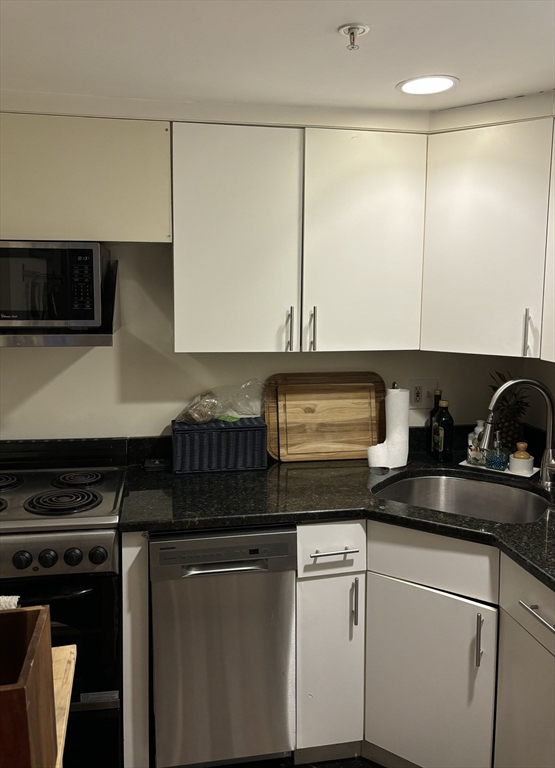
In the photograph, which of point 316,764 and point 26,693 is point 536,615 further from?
point 26,693

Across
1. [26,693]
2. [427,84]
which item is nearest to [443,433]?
[427,84]

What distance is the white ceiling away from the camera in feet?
4.79

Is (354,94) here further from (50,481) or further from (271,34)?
(50,481)

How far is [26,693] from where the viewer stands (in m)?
0.70

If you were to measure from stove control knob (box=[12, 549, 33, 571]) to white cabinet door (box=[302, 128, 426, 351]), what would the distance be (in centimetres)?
112

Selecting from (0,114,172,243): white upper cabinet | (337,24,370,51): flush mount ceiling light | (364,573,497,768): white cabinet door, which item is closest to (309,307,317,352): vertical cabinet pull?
(0,114,172,243): white upper cabinet

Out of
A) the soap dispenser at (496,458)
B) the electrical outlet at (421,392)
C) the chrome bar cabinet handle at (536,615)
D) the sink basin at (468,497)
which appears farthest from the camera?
the electrical outlet at (421,392)

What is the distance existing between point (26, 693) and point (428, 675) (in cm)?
162

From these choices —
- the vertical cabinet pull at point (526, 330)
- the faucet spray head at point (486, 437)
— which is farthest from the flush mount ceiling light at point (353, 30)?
the faucet spray head at point (486, 437)

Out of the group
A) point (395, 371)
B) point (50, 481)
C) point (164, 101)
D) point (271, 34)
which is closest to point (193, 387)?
point (50, 481)

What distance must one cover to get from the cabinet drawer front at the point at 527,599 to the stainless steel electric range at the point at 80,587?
44.0 inches

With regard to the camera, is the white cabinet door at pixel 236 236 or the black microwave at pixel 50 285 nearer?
the black microwave at pixel 50 285

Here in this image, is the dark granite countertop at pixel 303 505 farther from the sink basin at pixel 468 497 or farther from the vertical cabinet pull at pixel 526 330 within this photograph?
the vertical cabinet pull at pixel 526 330

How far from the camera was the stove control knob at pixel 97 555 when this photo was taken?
76.7 inches
